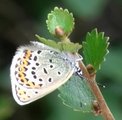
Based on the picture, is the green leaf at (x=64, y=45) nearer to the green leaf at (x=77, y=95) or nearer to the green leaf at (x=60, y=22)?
the green leaf at (x=60, y=22)

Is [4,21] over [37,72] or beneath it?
over

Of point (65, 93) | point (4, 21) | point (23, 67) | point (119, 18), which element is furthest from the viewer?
point (119, 18)

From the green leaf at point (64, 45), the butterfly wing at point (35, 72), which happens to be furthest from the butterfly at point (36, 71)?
the green leaf at point (64, 45)

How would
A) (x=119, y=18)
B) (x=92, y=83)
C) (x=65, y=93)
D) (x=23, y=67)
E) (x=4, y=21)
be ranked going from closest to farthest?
(x=92, y=83), (x=23, y=67), (x=65, y=93), (x=4, y=21), (x=119, y=18)

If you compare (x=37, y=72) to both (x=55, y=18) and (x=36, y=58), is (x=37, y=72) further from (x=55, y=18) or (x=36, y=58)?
(x=55, y=18)

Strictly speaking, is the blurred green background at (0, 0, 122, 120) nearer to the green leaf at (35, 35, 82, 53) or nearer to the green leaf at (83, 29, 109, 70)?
the green leaf at (83, 29, 109, 70)

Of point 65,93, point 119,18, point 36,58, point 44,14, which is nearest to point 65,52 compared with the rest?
Result: point 36,58
